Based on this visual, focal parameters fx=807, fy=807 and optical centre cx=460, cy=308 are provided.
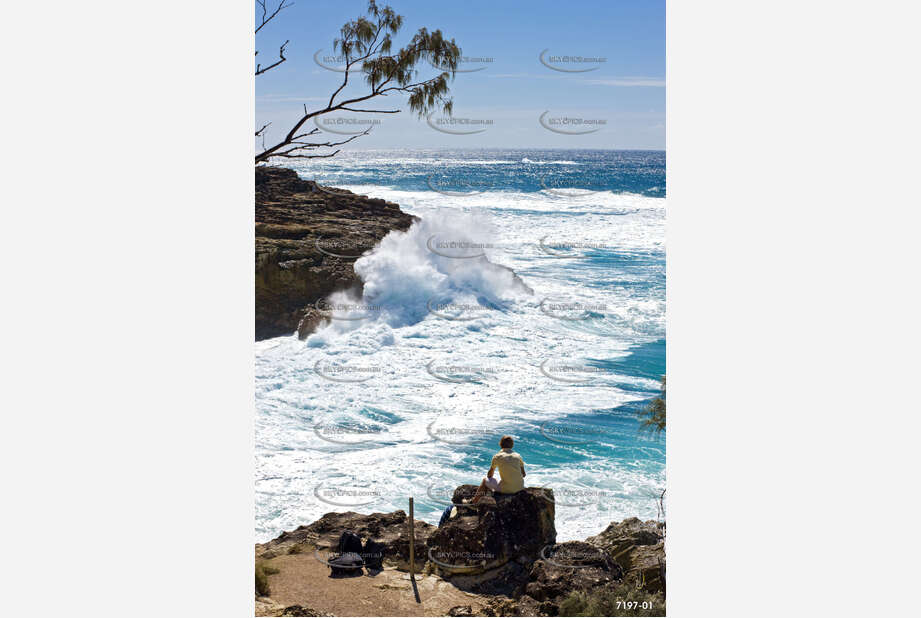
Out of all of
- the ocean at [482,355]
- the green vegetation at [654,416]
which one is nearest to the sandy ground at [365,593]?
the ocean at [482,355]

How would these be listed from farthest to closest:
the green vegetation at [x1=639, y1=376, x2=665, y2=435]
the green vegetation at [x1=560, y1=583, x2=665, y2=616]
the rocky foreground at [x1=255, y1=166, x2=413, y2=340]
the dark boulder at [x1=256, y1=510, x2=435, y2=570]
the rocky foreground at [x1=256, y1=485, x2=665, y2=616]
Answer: the rocky foreground at [x1=255, y1=166, x2=413, y2=340]
the green vegetation at [x1=639, y1=376, x2=665, y2=435]
the dark boulder at [x1=256, y1=510, x2=435, y2=570]
the rocky foreground at [x1=256, y1=485, x2=665, y2=616]
the green vegetation at [x1=560, y1=583, x2=665, y2=616]

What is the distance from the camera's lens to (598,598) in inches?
247

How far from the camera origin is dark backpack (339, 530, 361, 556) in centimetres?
693

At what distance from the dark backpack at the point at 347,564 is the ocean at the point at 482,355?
2.76 feet

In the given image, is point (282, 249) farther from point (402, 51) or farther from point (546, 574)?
point (546, 574)

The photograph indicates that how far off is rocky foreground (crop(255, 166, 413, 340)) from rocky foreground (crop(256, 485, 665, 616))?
279 centimetres

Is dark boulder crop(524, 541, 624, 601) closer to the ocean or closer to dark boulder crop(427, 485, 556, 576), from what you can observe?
dark boulder crop(427, 485, 556, 576)

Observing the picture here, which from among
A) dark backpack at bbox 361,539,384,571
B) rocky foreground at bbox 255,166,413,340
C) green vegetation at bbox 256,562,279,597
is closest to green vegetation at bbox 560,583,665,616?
dark backpack at bbox 361,539,384,571

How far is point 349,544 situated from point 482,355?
244 centimetres

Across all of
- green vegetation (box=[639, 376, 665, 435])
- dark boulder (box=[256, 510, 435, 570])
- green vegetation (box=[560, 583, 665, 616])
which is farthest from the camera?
green vegetation (box=[639, 376, 665, 435])

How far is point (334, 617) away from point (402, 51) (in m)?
4.52

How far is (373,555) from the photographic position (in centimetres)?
692

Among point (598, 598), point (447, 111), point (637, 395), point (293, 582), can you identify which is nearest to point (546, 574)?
point (598, 598)

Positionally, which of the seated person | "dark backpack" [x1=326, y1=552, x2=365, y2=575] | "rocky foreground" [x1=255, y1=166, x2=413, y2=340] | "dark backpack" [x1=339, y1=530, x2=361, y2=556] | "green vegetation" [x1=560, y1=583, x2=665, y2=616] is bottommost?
"green vegetation" [x1=560, y1=583, x2=665, y2=616]
